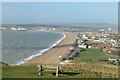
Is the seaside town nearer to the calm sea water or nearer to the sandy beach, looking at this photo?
the sandy beach

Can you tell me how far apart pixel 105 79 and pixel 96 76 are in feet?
1.76

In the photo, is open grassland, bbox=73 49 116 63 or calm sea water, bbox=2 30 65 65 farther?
calm sea water, bbox=2 30 65 65

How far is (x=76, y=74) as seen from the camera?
10039mm

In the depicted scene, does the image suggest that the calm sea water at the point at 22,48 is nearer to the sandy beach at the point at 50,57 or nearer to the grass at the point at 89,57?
the sandy beach at the point at 50,57

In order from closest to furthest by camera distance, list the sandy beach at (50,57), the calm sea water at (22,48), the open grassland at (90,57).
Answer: the sandy beach at (50,57) → the open grassland at (90,57) → the calm sea water at (22,48)

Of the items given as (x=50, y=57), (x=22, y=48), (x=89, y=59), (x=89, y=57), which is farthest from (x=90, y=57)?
(x=22, y=48)

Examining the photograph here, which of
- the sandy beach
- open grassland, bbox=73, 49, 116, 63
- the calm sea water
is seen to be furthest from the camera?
the calm sea water

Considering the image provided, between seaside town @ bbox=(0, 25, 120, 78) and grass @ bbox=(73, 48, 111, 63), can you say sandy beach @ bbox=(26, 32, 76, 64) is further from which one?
grass @ bbox=(73, 48, 111, 63)

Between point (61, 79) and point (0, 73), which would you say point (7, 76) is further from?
point (61, 79)

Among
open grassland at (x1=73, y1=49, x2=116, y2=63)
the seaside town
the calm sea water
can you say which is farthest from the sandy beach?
open grassland at (x1=73, y1=49, x2=116, y2=63)

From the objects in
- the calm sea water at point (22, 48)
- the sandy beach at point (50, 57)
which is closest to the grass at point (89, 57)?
the sandy beach at point (50, 57)

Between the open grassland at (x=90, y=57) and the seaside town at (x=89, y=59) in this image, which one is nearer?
the seaside town at (x=89, y=59)

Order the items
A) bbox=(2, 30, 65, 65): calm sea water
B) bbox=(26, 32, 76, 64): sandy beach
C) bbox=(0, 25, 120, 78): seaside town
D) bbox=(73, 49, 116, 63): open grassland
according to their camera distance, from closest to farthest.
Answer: bbox=(0, 25, 120, 78): seaside town
bbox=(26, 32, 76, 64): sandy beach
bbox=(73, 49, 116, 63): open grassland
bbox=(2, 30, 65, 65): calm sea water

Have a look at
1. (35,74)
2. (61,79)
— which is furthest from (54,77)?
(35,74)
